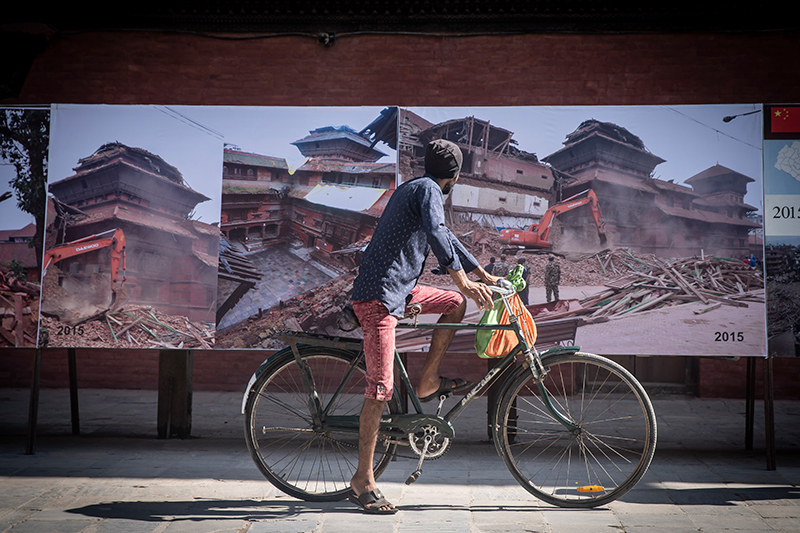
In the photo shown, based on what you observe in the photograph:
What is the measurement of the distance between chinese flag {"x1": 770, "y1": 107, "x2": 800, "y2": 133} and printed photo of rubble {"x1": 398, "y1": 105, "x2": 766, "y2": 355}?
11 cm

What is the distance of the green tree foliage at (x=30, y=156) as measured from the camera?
472 cm

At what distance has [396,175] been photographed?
15.3 ft

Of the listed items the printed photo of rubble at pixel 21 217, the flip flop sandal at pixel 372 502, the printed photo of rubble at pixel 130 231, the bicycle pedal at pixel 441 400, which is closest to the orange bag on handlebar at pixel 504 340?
the bicycle pedal at pixel 441 400

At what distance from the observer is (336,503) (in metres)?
3.49

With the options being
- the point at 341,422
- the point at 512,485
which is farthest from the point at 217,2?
the point at 512,485

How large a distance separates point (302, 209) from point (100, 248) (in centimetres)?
144

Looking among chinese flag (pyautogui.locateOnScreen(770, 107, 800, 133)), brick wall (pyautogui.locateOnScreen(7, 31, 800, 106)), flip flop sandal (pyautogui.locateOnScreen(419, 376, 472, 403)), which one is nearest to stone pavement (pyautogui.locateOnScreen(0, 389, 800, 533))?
flip flop sandal (pyautogui.locateOnScreen(419, 376, 472, 403))

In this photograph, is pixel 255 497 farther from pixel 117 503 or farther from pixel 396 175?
pixel 396 175

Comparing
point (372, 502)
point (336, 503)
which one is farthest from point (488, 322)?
point (336, 503)

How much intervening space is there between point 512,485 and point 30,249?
3651 mm

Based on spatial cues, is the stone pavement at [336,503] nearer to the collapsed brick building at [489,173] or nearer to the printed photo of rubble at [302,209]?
the printed photo of rubble at [302,209]

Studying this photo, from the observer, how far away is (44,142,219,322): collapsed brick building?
15.2 feet

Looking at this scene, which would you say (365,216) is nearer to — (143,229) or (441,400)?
(143,229)

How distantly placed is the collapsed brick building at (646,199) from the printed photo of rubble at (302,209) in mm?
1289
